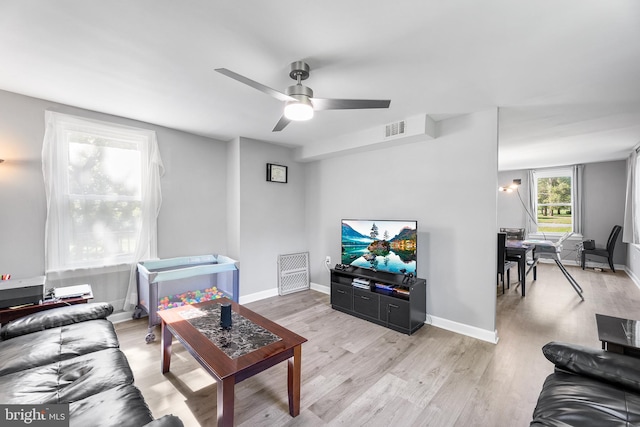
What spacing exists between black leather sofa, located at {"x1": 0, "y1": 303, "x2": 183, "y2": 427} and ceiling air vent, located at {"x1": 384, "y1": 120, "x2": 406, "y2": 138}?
10.5 ft

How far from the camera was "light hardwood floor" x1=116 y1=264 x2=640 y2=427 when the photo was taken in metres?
1.79

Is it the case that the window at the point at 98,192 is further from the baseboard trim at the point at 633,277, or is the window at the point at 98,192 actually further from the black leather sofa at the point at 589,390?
the baseboard trim at the point at 633,277

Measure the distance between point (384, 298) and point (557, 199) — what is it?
21.5 feet

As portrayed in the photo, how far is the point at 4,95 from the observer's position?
2521 mm

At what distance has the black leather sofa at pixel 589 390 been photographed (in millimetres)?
1131

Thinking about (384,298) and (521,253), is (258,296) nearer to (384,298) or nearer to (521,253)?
(384,298)

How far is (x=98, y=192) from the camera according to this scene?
3.02 m

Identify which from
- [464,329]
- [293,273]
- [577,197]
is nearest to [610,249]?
[577,197]

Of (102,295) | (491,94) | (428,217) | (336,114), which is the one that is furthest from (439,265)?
(102,295)

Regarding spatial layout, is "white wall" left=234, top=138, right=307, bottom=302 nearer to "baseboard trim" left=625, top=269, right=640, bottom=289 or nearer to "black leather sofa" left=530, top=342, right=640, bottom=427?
"black leather sofa" left=530, top=342, right=640, bottom=427

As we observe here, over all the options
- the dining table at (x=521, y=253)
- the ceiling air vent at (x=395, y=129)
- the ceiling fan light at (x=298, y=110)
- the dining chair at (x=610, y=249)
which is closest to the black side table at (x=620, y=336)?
the ceiling fan light at (x=298, y=110)

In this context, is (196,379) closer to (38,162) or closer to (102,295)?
(102,295)

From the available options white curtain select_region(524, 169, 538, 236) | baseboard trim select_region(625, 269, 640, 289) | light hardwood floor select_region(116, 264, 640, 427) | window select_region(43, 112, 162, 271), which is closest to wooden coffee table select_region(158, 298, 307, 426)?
light hardwood floor select_region(116, 264, 640, 427)

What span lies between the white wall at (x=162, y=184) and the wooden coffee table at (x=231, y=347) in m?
1.60
